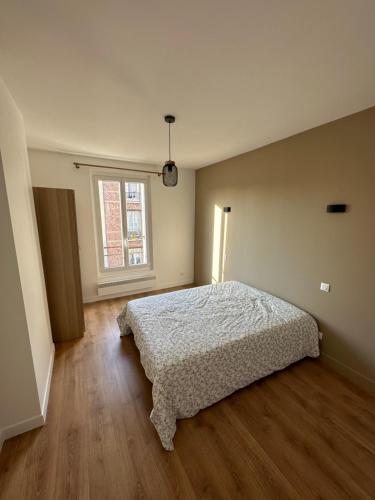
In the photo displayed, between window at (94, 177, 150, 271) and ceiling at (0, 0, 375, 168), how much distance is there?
1.51m

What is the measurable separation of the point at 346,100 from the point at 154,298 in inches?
111

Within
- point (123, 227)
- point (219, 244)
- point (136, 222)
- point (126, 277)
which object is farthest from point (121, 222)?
point (219, 244)

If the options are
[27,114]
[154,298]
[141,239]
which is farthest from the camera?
[141,239]

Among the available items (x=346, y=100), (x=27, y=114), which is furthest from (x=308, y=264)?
(x=27, y=114)

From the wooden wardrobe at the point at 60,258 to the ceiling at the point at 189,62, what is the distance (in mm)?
849

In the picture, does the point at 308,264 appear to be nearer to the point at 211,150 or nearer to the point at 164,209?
the point at 211,150

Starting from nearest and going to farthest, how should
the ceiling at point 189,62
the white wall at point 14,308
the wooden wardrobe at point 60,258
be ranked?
1. the ceiling at point 189,62
2. the white wall at point 14,308
3. the wooden wardrobe at point 60,258

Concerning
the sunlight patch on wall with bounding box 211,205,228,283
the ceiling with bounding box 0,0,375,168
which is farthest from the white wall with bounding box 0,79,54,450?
the sunlight patch on wall with bounding box 211,205,228,283

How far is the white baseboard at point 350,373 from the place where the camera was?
6.47ft

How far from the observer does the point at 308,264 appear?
94.7 inches

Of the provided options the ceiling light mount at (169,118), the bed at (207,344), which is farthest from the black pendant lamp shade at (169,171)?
the bed at (207,344)

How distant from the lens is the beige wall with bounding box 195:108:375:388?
76.2 inches

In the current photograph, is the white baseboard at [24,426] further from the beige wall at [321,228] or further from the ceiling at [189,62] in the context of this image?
the beige wall at [321,228]

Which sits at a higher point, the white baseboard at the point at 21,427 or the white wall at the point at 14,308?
the white wall at the point at 14,308
